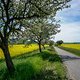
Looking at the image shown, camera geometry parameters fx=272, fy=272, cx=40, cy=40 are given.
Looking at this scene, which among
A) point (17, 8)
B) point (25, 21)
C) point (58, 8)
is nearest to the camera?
point (58, 8)

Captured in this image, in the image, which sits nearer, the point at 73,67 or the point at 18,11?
the point at 18,11

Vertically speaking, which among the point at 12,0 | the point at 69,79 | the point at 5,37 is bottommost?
the point at 69,79

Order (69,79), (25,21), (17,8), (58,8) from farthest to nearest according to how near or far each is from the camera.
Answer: (25,21), (17,8), (58,8), (69,79)

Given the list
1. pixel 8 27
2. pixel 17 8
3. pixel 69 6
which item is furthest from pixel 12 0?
pixel 69 6

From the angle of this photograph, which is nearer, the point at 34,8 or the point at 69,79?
the point at 69,79

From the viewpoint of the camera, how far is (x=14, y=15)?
18.5 meters

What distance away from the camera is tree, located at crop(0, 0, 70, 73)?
17.3 m

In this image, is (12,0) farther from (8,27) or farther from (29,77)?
(29,77)

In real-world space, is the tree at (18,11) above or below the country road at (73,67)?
above

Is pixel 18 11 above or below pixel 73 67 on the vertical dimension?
above

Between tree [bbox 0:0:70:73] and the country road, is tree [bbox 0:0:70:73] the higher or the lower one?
the higher one

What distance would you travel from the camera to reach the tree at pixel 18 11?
17.3 m

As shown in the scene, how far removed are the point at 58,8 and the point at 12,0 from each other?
3269 mm

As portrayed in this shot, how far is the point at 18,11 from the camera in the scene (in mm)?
18688
